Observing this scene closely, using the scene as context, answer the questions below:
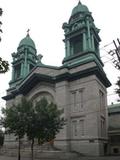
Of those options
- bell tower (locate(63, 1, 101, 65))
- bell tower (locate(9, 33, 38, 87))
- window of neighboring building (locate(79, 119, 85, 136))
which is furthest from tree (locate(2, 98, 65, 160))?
bell tower (locate(9, 33, 38, 87))

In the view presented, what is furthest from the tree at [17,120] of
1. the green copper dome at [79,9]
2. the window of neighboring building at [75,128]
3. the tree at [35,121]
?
the green copper dome at [79,9]

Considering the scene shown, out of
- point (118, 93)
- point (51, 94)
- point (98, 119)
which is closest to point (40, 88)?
point (51, 94)

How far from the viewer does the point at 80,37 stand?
4319 centimetres

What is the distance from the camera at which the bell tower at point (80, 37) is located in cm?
4003

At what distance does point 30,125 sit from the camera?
23.9 metres

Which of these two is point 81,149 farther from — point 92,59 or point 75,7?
point 75,7

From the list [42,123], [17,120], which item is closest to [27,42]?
[17,120]

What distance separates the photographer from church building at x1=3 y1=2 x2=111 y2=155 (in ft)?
110

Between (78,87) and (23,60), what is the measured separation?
1927cm

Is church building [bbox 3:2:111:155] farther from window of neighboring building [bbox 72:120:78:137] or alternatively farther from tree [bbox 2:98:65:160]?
tree [bbox 2:98:65:160]

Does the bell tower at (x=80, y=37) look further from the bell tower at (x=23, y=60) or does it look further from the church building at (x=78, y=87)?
the bell tower at (x=23, y=60)

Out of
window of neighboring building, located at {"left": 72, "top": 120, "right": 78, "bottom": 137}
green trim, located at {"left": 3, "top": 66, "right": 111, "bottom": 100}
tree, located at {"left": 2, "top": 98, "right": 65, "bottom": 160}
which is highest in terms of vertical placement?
green trim, located at {"left": 3, "top": 66, "right": 111, "bottom": 100}

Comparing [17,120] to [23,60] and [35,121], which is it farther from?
[23,60]

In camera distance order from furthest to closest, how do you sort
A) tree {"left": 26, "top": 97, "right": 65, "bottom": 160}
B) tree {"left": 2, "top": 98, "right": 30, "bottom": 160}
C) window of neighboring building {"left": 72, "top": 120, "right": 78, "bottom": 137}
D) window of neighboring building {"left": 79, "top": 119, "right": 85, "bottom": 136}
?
window of neighboring building {"left": 72, "top": 120, "right": 78, "bottom": 137} → window of neighboring building {"left": 79, "top": 119, "right": 85, "bottom": 136} → tree {"left": 2, "top": 98, "right": 30, "bottom": 160} → tree {"left": 26, "top": 97, "right": 65, "bottom": 160}
